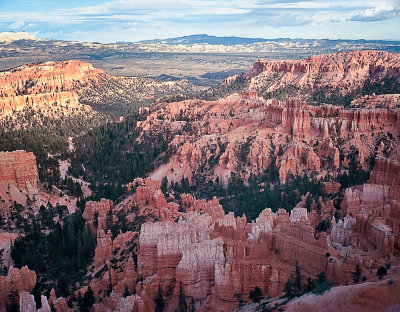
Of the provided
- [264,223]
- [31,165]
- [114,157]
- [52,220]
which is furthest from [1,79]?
[264,223]

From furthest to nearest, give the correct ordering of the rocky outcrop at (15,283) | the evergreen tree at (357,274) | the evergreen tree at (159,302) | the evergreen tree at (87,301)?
the rocky outcrop at (15,283) → the evergreen tree at (87,301) → the evergreen tree at (159,302) → the evergreen tree at (357,274)

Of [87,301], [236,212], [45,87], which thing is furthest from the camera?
[45,87]

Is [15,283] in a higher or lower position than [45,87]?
lower

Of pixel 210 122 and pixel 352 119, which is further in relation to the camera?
pixel 210 122

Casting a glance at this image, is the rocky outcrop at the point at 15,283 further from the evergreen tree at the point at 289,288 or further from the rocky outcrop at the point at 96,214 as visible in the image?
the evergreen tree at the point at 289,288

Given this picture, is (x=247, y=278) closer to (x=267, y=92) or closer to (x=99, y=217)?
(x=99, y=217)

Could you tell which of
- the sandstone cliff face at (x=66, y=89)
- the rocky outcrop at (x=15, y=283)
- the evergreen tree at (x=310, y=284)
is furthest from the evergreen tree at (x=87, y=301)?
the sandstone cliff face at (x=66, y=89)

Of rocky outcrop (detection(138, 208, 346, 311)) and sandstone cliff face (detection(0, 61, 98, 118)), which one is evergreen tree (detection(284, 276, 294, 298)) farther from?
sandstone cliff face (detection(0, 61, 98, 118))

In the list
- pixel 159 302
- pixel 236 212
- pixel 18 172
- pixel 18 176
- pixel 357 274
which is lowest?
pixel 236 212

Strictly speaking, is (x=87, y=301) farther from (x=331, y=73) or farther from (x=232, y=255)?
(x=331, y=73)

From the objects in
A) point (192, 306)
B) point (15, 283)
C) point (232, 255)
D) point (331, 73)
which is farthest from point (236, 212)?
point (331, 73)

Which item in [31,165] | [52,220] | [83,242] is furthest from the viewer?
[31,165]
